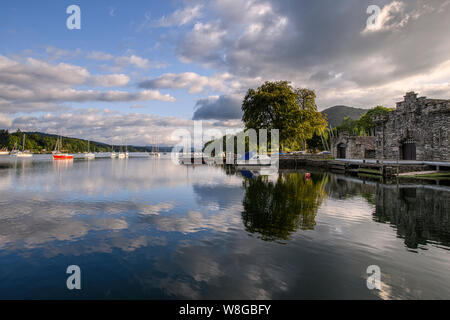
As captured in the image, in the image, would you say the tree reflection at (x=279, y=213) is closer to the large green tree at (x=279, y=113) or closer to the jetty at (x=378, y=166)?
the jetty at (x=378, y=166)

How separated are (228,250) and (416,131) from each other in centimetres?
4387

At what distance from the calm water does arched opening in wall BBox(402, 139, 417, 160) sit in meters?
29.8

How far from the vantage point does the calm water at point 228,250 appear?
657 cm

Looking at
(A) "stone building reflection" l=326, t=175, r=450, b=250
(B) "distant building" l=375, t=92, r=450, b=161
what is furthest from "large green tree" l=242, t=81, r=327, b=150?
(A) "stone building reflection" l=326, t=175, r=450, b=250

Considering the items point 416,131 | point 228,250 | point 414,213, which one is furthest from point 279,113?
point 228,250

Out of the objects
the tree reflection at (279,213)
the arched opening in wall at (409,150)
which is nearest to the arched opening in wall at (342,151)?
the arched opening in wall at (409,150)

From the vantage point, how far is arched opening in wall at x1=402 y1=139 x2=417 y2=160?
4086cm

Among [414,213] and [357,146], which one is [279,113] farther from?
[414,213]

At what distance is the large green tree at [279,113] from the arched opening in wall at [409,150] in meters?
18.8

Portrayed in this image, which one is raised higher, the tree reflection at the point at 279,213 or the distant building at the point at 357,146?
the distant building at the point at 357,146

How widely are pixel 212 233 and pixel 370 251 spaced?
20.8 feet

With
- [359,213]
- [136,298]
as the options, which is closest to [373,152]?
[359,213]

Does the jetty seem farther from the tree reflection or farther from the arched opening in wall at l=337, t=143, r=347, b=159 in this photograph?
the tree reflection
